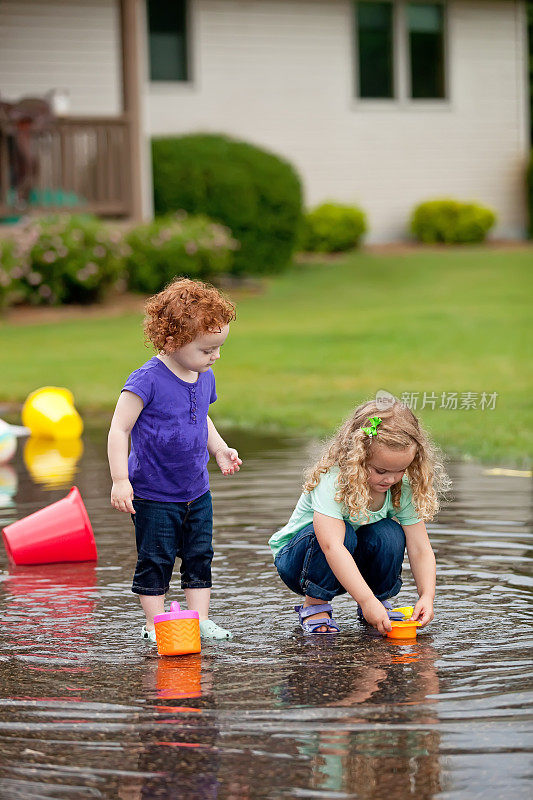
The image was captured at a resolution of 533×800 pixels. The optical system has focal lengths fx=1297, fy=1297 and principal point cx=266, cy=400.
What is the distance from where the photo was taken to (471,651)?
3.97 meters

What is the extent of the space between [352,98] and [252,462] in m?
17.9

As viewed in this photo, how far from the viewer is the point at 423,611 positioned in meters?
4.17

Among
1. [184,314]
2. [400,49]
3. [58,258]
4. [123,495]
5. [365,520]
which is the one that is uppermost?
[400,49]

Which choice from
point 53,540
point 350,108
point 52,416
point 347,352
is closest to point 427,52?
point 350,108

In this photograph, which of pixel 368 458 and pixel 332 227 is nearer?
pixel 368 458

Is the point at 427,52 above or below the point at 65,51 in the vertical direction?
above

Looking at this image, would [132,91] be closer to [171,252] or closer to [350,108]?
[171,252]

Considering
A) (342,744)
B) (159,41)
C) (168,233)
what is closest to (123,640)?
(342,744)

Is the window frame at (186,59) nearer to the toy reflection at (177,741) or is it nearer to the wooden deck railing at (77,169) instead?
the wooden deck railing at (77,169)

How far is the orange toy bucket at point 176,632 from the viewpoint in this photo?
13.0 ft

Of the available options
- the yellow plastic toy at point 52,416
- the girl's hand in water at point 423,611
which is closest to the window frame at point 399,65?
the yellow plastic toy at point 52,416

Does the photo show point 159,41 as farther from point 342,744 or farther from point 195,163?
point 342,744

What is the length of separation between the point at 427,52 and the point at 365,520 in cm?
2308

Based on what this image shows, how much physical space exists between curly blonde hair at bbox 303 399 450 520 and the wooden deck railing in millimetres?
14777
